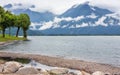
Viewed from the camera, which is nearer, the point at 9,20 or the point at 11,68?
the point at 11,68

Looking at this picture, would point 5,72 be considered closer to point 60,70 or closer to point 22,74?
point 22,74

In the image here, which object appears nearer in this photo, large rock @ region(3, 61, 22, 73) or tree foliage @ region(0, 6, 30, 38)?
large rock @ region(3, 61, 22, 73)

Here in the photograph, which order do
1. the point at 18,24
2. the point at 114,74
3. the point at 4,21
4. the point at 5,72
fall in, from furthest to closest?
the point at 18,24
the point at 4,21
the point at 114,74
the point at 5,72

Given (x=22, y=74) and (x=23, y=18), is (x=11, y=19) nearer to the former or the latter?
(x=23, y=18)

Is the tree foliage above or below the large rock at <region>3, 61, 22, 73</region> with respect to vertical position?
above

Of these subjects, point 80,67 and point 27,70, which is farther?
point 80,67

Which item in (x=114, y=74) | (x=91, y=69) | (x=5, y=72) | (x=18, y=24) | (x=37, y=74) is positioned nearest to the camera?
(x=37, y=74)

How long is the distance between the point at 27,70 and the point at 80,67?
17.3 metres

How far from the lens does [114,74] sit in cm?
5031

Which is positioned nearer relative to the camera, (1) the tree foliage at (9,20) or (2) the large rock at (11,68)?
(2) the large rock at (11,68)

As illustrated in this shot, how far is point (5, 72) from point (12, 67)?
1786 mm

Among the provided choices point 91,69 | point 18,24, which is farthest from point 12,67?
point 18,24

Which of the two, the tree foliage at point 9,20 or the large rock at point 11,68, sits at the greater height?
the tree foliage at point 9,20

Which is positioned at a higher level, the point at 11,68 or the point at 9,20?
the point at 9,20
